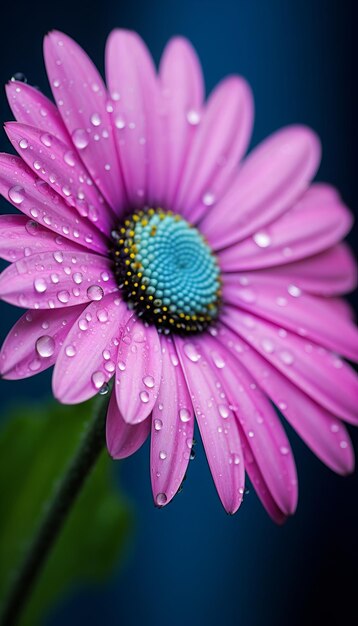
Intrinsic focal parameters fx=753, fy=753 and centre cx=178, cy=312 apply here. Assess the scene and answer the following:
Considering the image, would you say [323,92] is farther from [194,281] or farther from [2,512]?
[2,512]

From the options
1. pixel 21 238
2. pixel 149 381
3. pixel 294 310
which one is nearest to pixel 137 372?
pixel 149 381

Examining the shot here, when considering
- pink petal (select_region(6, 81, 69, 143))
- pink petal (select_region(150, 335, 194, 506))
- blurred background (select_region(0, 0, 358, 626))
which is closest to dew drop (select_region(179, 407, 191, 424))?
pink petal (select_region(150, 335, 194, 506))

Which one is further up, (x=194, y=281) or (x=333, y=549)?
(x=194, y=281)

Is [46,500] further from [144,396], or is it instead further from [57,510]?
[144,396]

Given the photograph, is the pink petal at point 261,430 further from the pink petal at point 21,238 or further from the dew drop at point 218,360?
the pink petal at point 21,238

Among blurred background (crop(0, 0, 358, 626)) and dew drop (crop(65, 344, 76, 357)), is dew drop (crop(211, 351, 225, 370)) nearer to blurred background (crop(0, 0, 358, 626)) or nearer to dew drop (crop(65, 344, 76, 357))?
dew drop (crop(65, 344, 76, 357))

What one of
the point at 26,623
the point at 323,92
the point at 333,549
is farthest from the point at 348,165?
the point at 26,623

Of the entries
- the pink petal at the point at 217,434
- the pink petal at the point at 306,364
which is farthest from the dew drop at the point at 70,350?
the pink petal at the point at 306,364

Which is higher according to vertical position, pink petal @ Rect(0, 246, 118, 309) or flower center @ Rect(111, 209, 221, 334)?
flower center @ Rect(111, 209, 221, 334)
